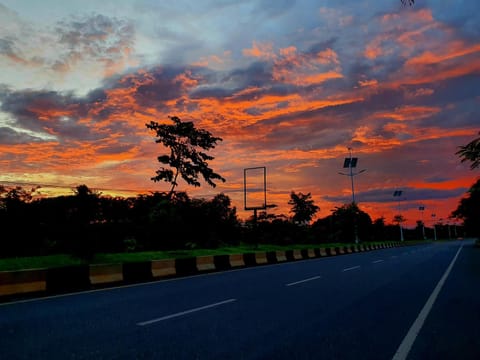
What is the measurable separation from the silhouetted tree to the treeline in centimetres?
1683

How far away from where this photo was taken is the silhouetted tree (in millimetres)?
89938

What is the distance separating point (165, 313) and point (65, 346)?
241cm

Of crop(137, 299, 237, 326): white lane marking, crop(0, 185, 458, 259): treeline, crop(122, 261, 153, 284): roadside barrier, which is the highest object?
crop(0, 185, 458, 259): treeline

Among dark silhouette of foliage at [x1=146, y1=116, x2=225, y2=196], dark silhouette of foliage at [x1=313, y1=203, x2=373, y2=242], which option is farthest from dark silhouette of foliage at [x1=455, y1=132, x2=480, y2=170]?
dark silhouette of foliage at [x1=313, y1=203, x2=373, y2=242]

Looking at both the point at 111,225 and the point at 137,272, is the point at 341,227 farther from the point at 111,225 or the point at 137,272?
the point at 137,272

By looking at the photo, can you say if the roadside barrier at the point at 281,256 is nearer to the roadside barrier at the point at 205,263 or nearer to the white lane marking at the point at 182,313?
the roadside barrier at the point at 205,263

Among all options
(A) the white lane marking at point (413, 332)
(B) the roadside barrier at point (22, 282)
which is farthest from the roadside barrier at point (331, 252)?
(B) the roadside barrier at point (22, 282)

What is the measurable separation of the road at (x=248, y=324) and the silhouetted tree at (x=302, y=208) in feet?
260

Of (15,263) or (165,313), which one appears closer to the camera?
(165,313)

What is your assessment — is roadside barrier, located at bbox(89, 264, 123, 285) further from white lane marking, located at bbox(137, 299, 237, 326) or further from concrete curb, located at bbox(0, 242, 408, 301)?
white lane marking, located at bbox(137, 299, 237, 326)

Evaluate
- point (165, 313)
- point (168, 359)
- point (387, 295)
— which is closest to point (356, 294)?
point (387, 295)

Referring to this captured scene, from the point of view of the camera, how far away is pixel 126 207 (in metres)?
49.5

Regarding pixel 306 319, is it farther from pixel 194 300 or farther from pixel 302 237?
pixel 302 237

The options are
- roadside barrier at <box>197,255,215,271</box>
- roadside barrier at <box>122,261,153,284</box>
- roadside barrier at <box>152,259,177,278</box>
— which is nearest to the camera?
roadside barrier at <box>122,261,153,284</box>
